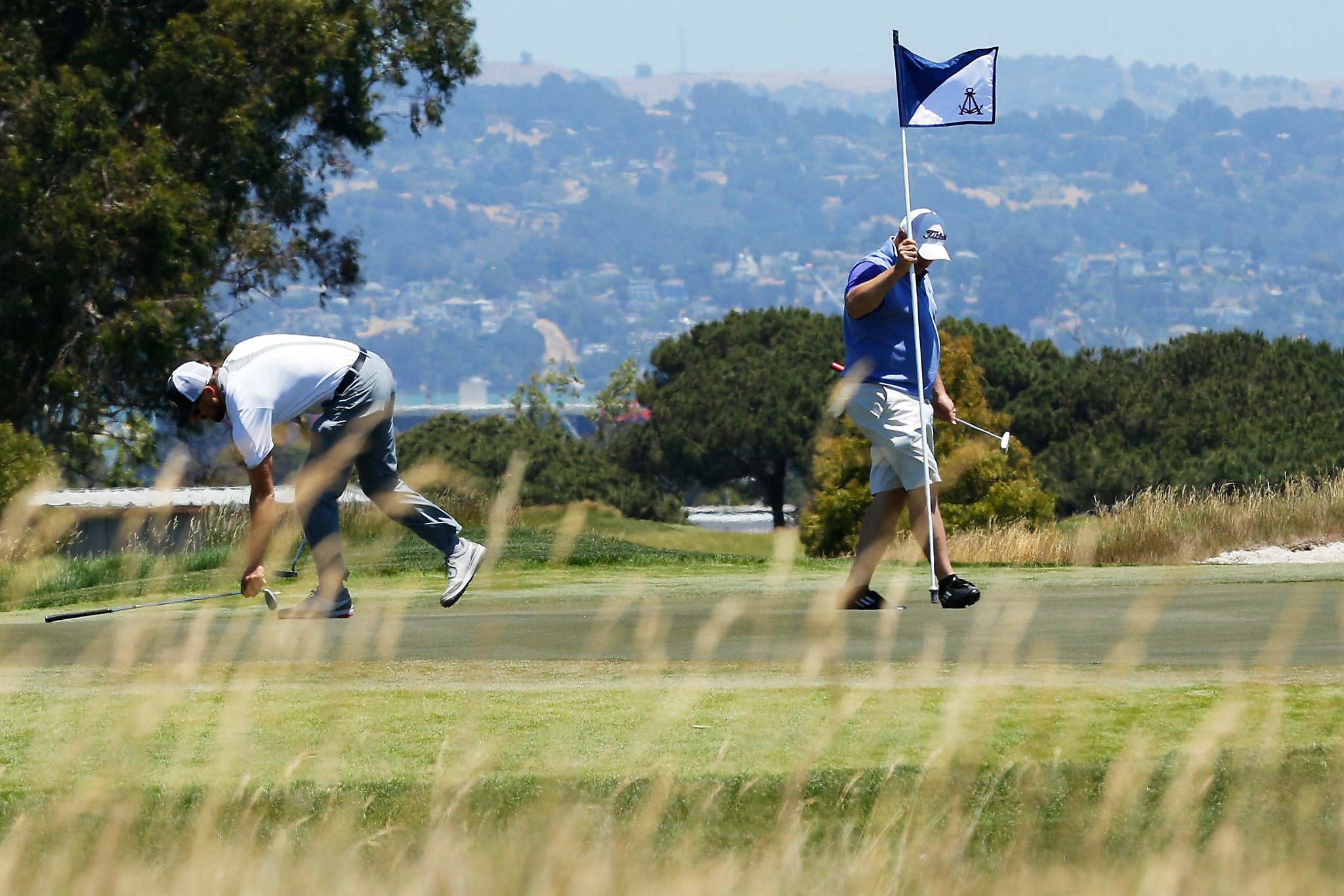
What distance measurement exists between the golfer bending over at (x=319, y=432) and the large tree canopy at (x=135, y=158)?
66.8 ft

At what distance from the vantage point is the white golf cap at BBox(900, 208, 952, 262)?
9.02 metres

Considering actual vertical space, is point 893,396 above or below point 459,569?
above

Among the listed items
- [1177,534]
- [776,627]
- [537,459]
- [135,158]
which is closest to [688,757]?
[776,627]

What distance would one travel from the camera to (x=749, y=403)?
2726 inches

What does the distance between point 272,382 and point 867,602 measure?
10.7ft

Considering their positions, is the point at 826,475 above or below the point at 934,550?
below

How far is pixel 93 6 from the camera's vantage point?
3145 centimetres

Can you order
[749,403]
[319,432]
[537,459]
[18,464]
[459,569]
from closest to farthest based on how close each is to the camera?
[319,432] < [459,569] < [18,464] < [537,459] < [749,403]

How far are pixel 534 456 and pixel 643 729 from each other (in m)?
45.8

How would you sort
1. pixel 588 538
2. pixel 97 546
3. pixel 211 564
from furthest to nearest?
pixel 97 546 → pixel 588 538 → pixel 211 564

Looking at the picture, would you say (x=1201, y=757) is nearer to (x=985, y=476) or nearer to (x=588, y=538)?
(x=588, y=538)

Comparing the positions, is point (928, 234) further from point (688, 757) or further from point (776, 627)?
point (688, 757)

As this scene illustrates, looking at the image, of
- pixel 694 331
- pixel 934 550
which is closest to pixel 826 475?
pixel 934 550

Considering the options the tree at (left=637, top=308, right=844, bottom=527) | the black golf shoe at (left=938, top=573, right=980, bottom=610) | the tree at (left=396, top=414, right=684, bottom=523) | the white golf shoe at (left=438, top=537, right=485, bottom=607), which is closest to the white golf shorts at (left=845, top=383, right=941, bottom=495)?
the black golf shoe at (left=938, top=573, right=980, bottom=610)
